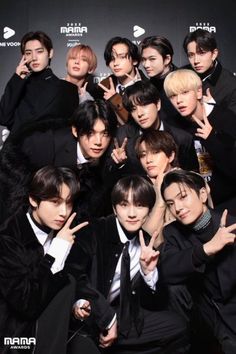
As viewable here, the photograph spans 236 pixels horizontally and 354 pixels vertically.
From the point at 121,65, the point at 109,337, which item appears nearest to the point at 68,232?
the point at 109,337

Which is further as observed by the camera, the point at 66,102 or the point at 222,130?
the point at 66,102

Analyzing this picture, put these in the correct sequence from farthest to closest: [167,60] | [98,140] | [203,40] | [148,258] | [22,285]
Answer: [167,60] < [203,40] < [98,140] < [148,258] < [22,285]

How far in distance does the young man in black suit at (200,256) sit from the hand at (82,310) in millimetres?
359

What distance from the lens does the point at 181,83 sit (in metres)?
3.33

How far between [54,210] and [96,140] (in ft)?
1.61

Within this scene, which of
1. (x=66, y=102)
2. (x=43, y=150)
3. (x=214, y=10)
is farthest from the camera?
(x=214, y=10)

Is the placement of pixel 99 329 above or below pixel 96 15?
below

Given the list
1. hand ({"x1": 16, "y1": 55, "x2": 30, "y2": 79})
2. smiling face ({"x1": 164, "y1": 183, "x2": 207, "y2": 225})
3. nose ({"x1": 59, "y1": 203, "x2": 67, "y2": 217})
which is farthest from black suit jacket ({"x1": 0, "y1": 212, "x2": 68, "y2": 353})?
hand ({"x1": 16, "y1": 55, "x2": 30, "y2": 79})

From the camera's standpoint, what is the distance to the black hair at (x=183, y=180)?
294 cm

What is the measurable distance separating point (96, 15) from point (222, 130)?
2.02 m

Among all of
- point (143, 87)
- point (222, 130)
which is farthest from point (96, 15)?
point (222, 130)

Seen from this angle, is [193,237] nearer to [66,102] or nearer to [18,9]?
[66,102]

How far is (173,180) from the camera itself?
295 centimetres

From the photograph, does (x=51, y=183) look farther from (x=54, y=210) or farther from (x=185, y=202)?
(x=185, y=202)
